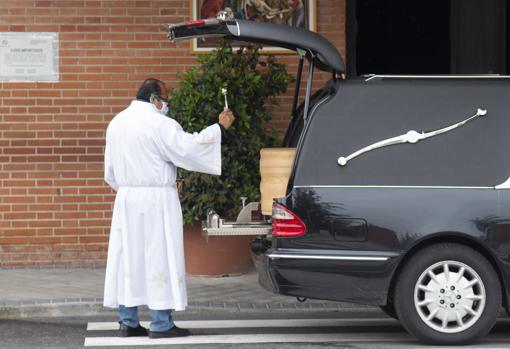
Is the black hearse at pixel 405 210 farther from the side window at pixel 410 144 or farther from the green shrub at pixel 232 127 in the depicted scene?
the green shrub at pixel 232 127

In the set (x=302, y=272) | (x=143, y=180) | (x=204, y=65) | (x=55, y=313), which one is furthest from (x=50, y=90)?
(x=302, y=272)

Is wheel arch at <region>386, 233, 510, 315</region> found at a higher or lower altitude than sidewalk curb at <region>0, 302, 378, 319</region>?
higher

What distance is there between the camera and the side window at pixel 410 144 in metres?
8.51

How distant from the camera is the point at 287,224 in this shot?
8477 mm

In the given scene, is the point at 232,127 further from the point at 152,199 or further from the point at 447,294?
the point at 447,294

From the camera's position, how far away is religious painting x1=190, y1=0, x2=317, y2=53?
1298 centimetres

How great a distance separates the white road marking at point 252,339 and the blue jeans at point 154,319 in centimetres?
9

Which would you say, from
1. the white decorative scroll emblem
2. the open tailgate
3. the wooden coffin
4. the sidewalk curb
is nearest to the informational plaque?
the sidewalk curb

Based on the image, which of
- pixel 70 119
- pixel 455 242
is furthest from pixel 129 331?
pixel 70 119

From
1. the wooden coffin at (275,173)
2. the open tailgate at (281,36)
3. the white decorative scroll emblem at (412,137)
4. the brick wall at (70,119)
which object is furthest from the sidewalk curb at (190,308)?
the brick wall at (70,119)

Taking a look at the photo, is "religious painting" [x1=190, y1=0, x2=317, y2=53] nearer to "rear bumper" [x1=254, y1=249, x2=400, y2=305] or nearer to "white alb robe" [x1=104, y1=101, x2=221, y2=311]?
"white alb robe" [x1=104, y1=101, x2=221, y2=311]

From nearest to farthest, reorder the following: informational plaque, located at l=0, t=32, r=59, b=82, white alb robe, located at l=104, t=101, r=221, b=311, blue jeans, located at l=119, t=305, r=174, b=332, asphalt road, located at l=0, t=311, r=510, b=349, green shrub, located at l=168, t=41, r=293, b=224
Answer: asphalt road, located at l=0, t=311, r=510, b=349 < white alb robe, located at l=104, t=101, r=221, b=311 < blue jeans, located at l=119, t=305, r=174, b=332 < green shrub, located at l=168, t=41, r=293, b=224 < informational plaque, located at l=0, t=32, r=59, b=82

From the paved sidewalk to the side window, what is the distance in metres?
2.31

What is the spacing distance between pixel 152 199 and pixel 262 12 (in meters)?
4.62
